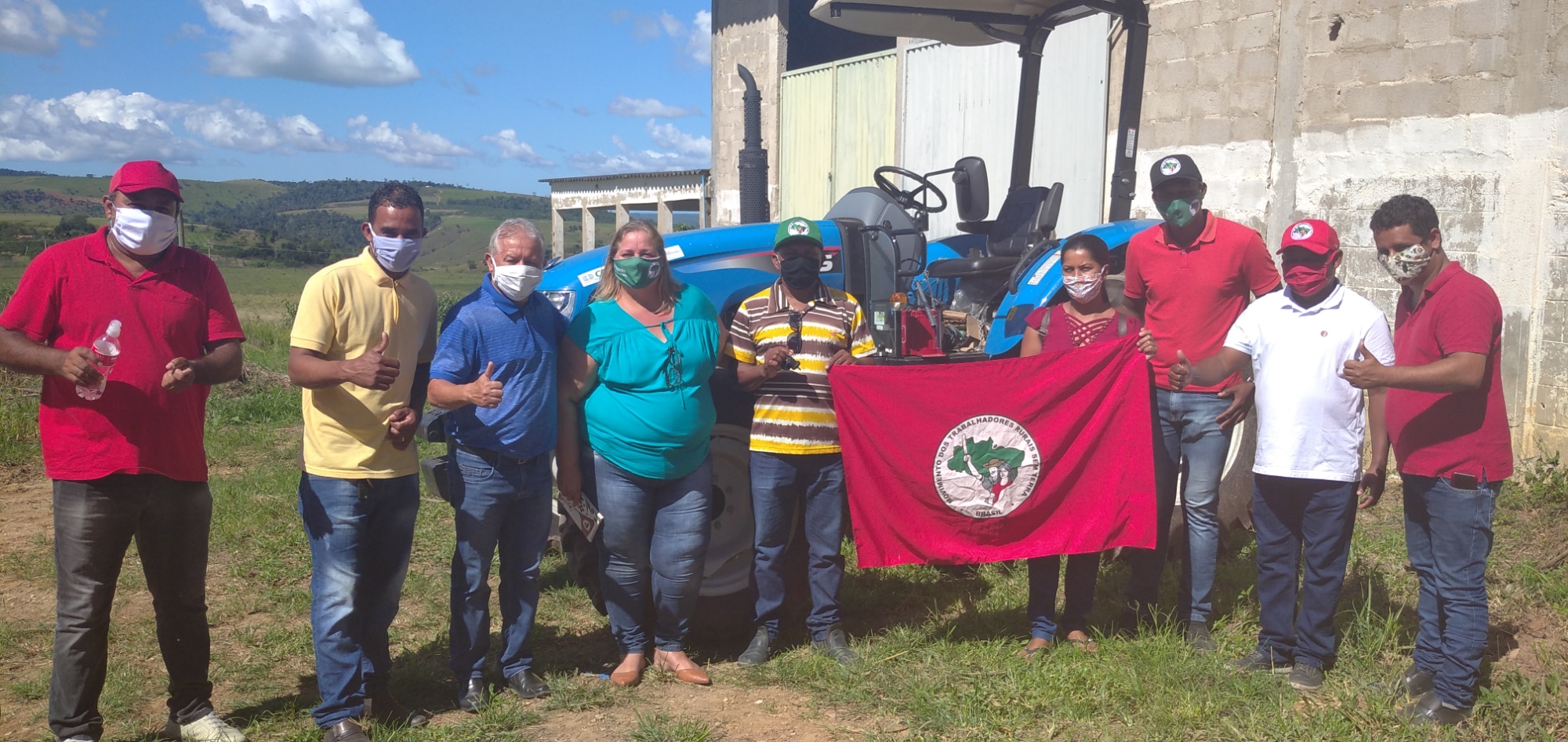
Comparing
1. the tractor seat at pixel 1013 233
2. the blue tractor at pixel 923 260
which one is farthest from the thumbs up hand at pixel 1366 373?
the tractor seat at pixel 1013 233

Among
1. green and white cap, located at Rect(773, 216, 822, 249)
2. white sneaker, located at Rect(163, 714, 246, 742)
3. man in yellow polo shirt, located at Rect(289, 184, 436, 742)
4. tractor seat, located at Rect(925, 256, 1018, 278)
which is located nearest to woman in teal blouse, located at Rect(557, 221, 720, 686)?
green and white cap, located at Rect(773, 216, 822, 249)

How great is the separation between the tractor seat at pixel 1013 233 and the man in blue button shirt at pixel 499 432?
2690 mm

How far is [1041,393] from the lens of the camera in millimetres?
4805

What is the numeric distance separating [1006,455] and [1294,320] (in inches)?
48.9

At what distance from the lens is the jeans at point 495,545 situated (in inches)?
168

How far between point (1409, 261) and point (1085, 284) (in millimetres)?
1168

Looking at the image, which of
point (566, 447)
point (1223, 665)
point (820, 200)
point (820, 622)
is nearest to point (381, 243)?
point (566, 447)

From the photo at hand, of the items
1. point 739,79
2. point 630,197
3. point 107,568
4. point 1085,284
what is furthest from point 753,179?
point 630,197

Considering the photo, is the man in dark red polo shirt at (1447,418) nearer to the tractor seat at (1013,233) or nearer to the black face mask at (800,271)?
the black face mask at (800,271)

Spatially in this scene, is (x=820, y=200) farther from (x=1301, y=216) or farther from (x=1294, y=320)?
(x=1294, y=320)

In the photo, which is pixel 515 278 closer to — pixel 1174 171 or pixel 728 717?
pixel 728 717

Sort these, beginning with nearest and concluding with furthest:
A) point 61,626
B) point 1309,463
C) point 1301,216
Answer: point 61,626 → point 1309,463 → point 1301,216

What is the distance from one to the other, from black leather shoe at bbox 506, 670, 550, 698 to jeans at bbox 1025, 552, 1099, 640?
209cm

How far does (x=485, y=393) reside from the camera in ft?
13.2
